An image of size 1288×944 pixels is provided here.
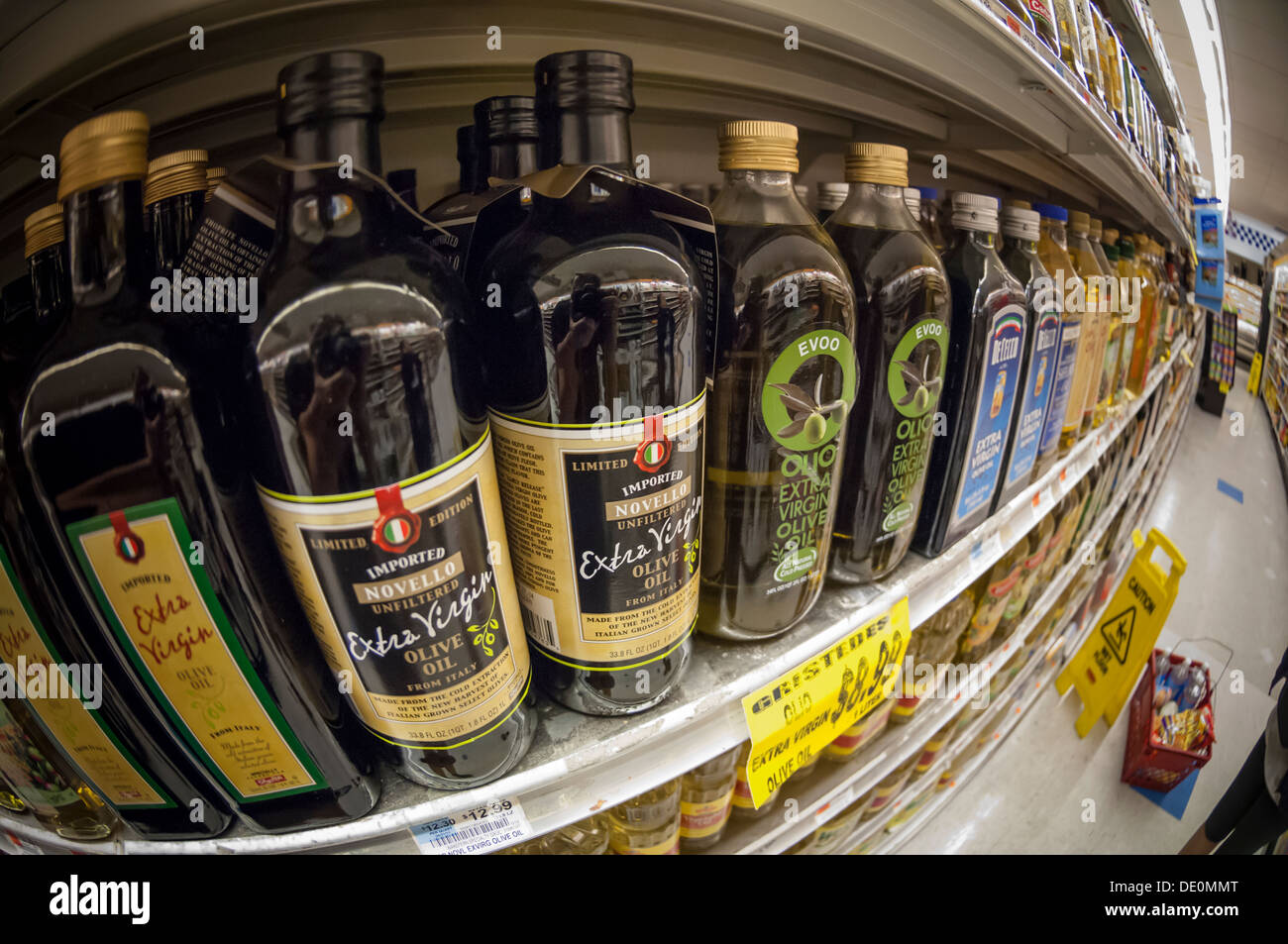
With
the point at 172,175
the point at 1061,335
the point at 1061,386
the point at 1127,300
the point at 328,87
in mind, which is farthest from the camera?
the point at 1127,300

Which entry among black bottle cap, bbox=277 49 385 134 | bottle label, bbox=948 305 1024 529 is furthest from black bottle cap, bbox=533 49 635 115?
Result: bottle label, bbox=948 305 1024 529

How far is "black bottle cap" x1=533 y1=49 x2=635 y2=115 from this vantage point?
1.60 feet

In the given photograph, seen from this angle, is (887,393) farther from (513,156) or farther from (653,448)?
(513,156)

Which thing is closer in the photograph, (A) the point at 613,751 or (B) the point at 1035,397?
(A) the point at 613,751

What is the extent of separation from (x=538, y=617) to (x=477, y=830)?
0.73 ft

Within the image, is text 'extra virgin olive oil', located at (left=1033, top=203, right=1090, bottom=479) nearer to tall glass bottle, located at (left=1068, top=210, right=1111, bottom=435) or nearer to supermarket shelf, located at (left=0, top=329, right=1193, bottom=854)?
tall glass bottle, located at (left=1068, top=210, right=1111, bottom=435)

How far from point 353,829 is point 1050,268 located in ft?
4.69

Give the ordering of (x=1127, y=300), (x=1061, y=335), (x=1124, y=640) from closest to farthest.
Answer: (x=1061, y=335) → (x=1127, y=300) → (x=1124, y=640)

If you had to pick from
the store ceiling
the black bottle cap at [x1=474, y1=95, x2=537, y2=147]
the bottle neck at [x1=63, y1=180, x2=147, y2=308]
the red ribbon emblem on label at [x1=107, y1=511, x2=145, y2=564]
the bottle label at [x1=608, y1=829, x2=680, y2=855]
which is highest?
the store ceiling

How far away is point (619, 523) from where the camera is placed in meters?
0.60

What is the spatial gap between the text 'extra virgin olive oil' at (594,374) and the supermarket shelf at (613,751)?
0.08 metres

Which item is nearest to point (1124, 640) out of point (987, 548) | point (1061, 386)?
point (1061, 386)

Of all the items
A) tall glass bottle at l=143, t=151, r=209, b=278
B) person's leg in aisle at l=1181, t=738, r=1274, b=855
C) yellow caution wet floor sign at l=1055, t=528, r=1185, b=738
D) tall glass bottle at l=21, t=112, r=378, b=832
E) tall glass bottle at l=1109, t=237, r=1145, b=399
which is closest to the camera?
tall glass bottle at l=21, t=112, r=378, b=832

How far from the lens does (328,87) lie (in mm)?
424
